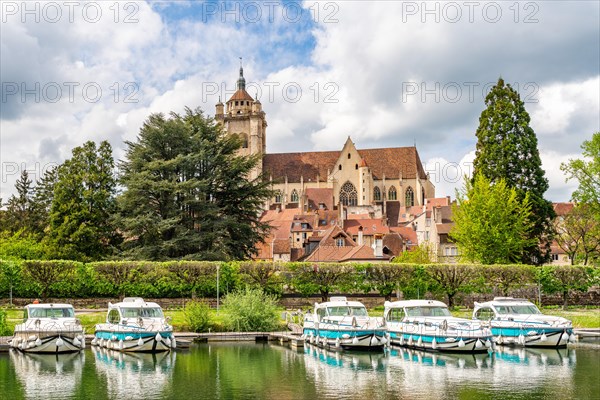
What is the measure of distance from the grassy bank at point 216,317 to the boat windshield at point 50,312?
13.6 ft

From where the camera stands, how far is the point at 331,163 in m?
148

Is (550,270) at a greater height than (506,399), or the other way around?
(550,270)

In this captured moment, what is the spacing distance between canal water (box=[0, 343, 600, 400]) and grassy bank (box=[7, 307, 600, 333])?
5.46 meters

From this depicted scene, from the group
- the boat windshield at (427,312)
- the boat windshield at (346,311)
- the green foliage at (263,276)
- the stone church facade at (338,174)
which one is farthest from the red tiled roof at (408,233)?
the boat windshield at (346,311)

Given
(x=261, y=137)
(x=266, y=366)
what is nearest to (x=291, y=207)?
(x=261, y=137)

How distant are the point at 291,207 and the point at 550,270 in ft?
307

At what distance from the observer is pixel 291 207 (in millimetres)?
141625

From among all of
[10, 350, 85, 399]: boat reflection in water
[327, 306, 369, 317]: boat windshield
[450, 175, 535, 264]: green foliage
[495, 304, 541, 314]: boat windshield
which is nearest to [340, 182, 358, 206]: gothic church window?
[450, 175, 535, 264]: green foliage

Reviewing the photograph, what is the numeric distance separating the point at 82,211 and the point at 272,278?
18.7 meters

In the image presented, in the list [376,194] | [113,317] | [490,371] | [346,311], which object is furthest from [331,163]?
[490,371]

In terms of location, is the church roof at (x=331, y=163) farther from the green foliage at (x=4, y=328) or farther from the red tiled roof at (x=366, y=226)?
the green foliage at (x=4, y=328)

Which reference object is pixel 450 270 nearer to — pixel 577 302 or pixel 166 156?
pixel 577 302

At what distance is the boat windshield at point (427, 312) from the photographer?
3262 cm

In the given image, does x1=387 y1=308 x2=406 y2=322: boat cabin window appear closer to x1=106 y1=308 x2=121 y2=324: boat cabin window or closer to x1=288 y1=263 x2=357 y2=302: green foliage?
x1=106 y1=308 x2=121 y2=324: boat cabin window
